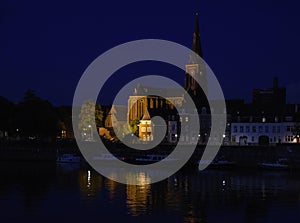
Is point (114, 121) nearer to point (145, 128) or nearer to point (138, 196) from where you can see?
point (145, 128)

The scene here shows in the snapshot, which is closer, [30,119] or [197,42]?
[30,119]

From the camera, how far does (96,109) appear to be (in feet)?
456

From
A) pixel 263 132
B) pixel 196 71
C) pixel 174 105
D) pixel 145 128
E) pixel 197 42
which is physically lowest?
pixel 263 132

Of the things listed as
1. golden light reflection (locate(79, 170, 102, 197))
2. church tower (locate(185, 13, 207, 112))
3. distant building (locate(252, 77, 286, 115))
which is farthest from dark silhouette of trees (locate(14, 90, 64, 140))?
distant building (locate(252, 77, 286, 115))

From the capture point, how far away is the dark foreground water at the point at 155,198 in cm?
4841

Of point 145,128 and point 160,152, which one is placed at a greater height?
point 145,128

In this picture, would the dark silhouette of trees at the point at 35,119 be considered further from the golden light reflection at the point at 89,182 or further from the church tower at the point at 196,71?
the church tower at the point at 196,71

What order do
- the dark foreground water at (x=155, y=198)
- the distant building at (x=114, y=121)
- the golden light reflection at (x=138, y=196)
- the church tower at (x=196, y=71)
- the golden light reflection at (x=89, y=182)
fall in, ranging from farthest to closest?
the church tower at (x=196, y=71) < the distant building at (x=114, y=121) < the golden light reflection at (x=89, y=182) < the golden light reflection at (x=138, y=196) < the dark foreground water at (x=155, y=198)

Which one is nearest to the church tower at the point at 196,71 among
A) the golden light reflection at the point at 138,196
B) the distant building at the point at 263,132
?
the distant building at the point at 263,132

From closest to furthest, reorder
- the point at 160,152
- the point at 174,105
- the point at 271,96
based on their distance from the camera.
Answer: the point at 160,152
the point at 271,96
the point at 174,105

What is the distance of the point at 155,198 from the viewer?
190 feet

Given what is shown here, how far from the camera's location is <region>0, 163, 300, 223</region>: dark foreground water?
4841 cm

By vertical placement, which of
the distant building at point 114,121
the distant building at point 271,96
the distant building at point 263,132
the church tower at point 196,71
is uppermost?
the church tower at point 196,71

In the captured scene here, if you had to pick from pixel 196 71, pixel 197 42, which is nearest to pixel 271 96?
pixel 196 71
